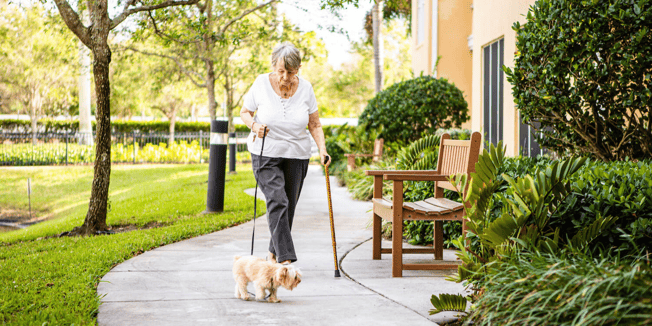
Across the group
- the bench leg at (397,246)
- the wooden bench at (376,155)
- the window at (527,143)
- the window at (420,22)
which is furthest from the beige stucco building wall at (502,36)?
the window at (420,22)

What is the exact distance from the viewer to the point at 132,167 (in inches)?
912

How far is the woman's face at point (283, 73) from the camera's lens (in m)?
4.81

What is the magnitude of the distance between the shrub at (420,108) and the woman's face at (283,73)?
8.31 metres

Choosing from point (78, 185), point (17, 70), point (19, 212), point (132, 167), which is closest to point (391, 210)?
point (19, 212)

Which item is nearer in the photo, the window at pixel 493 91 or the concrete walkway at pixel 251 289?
the concrete walkway at pixel 251 289

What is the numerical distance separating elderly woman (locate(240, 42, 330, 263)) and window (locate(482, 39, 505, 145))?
7115mm

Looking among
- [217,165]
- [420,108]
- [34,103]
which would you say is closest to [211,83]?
[420,108]

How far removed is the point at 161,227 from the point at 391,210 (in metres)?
4.35

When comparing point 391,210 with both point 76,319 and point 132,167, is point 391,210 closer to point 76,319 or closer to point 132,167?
point 76,319

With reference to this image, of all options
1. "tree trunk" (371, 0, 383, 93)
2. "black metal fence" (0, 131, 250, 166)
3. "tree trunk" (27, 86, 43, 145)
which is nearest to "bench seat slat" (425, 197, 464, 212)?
"tree trunk" (371, 0, 383, 93)

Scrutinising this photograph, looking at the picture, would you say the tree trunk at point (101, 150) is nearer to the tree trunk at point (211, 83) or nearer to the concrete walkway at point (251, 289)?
the concrete walkway at point (251, 289)

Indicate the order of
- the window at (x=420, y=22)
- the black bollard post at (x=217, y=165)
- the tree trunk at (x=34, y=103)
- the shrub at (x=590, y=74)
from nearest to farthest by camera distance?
the shrub at (x=590, y=74) < the black bollard post at (x=217, y=165) < the window at (x=420, y=22) < the tree trunk at (x=34, y=103)

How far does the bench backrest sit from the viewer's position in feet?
17.1

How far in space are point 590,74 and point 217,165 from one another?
644 centimetres
